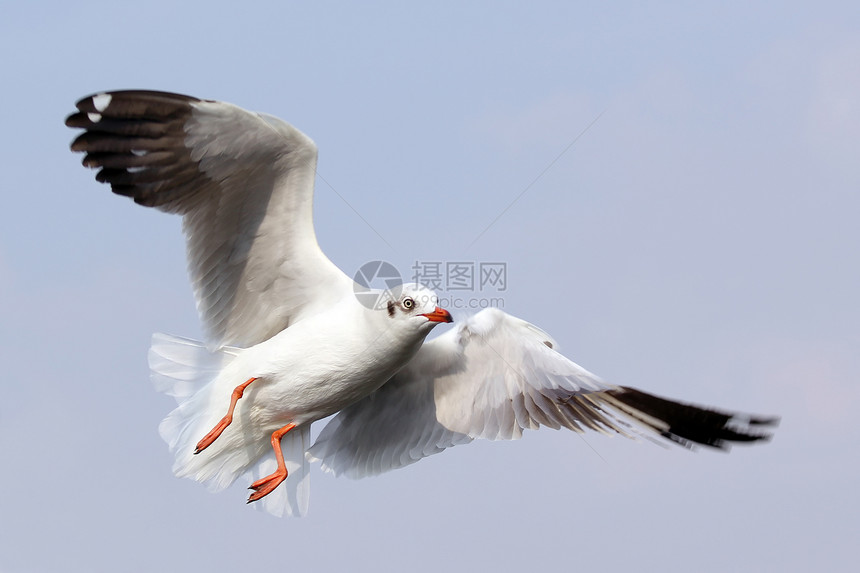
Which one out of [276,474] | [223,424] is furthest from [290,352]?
[276,474]

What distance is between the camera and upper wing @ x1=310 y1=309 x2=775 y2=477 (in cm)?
924

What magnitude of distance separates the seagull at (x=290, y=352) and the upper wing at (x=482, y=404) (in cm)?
1

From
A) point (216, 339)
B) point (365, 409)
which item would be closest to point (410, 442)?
point (365, 409)

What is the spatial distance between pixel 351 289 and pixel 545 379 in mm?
1646

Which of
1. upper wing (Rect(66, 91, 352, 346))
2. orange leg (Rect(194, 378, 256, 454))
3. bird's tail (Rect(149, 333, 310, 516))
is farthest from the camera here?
bird's tail (Rect(149, 333, 310, 516))

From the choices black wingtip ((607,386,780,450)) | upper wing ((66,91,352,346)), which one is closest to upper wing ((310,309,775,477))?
black wingtip ((607,386,780,450))

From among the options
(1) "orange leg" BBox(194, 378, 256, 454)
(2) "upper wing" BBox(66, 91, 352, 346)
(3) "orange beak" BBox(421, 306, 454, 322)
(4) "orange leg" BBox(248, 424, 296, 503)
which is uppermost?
(2) "upper wing" BBox(66, 91, 352, 346)

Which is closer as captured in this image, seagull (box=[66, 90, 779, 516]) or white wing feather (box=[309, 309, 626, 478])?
seagull (box=[66, 90, 779, 516])

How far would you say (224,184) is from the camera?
8.77 meters

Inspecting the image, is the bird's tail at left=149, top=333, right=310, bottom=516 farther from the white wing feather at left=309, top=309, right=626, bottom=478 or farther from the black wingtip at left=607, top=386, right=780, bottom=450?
the black wingtip at left=607, top=386, right=780, bottom=450

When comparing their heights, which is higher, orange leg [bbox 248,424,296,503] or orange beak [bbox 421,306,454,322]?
orange beak [bbox 421,306,454,322]

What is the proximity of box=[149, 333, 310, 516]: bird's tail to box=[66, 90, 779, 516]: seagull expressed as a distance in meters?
0.01

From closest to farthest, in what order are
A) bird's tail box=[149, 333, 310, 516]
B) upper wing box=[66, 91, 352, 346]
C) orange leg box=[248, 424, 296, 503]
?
1. upper wing box=[66, 91, 352, 346]
2. orange leg box=[248, 424, 296, 503]
3. bird's tail box=[149, 333, 310, 516]

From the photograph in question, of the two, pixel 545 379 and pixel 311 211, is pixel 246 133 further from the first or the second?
pixel 545 379
